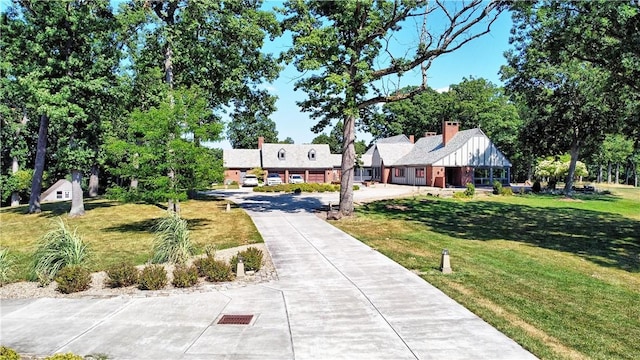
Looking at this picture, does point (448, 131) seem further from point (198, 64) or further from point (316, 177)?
point (198, 64)

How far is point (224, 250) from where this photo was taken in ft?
48.9

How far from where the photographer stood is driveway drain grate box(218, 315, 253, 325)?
26.3 ft

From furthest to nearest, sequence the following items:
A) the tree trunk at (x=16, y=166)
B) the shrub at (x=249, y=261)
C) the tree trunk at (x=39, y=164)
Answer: the tree trunk at (x=16, y=166) < the tree trunk at (x=39, y=164) < the shrub at (x=249, y=261)

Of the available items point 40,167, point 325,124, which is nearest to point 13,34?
point 40,167

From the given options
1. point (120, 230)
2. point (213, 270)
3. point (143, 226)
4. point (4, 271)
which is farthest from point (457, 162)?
point (4, 271)

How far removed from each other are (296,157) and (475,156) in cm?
2517

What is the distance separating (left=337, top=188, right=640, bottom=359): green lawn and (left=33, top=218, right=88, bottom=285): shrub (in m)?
9.68

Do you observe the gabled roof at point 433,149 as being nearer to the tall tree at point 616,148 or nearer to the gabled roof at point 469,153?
the gabled roof at point 469,153

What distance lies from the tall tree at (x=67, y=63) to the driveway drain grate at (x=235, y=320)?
1865 cm

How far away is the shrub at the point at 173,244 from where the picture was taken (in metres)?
12.8

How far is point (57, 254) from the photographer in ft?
37.3

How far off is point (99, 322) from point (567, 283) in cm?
1165

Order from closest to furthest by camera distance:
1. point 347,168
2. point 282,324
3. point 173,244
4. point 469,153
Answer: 1. point 282,324
2. point 173,244
3. point 347,168
4. point 469,153

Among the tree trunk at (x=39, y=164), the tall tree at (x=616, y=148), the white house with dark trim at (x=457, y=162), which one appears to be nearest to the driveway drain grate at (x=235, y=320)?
the tree trunk at (x=39, y=164)
